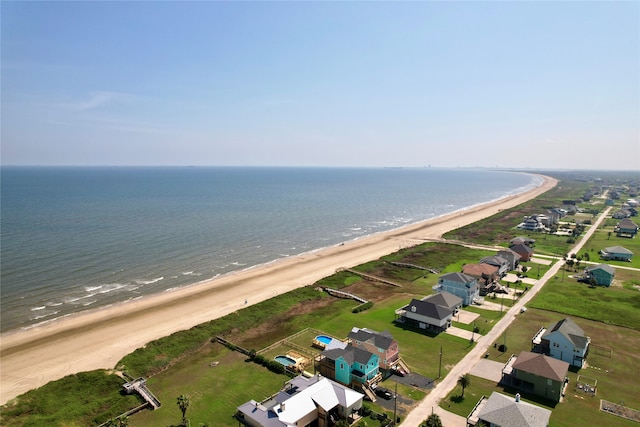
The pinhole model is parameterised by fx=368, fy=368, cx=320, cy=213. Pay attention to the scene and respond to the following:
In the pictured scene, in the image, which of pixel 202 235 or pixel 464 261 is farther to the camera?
pixel 202 235

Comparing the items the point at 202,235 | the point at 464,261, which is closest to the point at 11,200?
the point at 202,235

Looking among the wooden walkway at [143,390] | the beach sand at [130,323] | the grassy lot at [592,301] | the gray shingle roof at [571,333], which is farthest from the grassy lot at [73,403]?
the grassy lot at [592,301]

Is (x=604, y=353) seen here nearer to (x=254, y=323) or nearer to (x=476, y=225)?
(x=254, y=323)

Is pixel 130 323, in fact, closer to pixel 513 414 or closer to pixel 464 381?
pixel 464 381

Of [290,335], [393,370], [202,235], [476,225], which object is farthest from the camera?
[476,225]

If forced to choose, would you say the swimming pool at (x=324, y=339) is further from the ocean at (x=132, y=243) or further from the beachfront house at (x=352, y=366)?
the ocean at (x=132, y=243)

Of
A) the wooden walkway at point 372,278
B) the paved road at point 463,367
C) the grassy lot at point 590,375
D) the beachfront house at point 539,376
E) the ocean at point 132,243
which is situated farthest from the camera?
the wooden walkway at point 372,278
